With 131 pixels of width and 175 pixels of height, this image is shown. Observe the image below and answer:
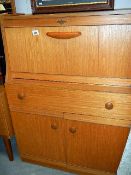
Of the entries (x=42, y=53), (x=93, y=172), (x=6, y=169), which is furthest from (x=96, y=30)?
(x=6, y=169)

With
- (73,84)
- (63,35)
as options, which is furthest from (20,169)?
(63,35)

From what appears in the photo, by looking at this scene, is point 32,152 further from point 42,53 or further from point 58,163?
point 42,53

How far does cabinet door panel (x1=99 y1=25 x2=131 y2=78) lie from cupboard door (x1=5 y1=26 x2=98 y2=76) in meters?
0.04

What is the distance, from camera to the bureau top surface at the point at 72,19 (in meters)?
1.10

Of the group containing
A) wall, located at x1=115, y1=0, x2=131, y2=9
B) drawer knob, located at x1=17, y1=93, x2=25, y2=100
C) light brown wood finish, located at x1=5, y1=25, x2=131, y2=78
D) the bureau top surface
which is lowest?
drawer knob, located at x1=17, y1=93, x2=25, y2=100

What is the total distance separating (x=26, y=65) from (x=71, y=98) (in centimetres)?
37

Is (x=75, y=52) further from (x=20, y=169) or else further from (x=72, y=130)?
(x=20, y=169)

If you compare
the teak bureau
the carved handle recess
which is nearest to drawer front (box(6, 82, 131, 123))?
the teak bureau

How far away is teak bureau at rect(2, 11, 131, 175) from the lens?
1191 millimetres

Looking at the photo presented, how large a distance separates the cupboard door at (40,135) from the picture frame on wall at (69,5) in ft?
2.39

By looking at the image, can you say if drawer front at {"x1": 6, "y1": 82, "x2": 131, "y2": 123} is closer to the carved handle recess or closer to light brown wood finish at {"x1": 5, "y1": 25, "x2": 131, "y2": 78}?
light brown wood finish at {"x1": 5, "y1": 25, "x2": 131, "y2": 78}

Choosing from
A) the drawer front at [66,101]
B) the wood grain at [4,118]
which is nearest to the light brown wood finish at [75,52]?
the drawer front at [66,101]

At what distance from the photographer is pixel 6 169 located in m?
1.71

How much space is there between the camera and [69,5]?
1357 mm
